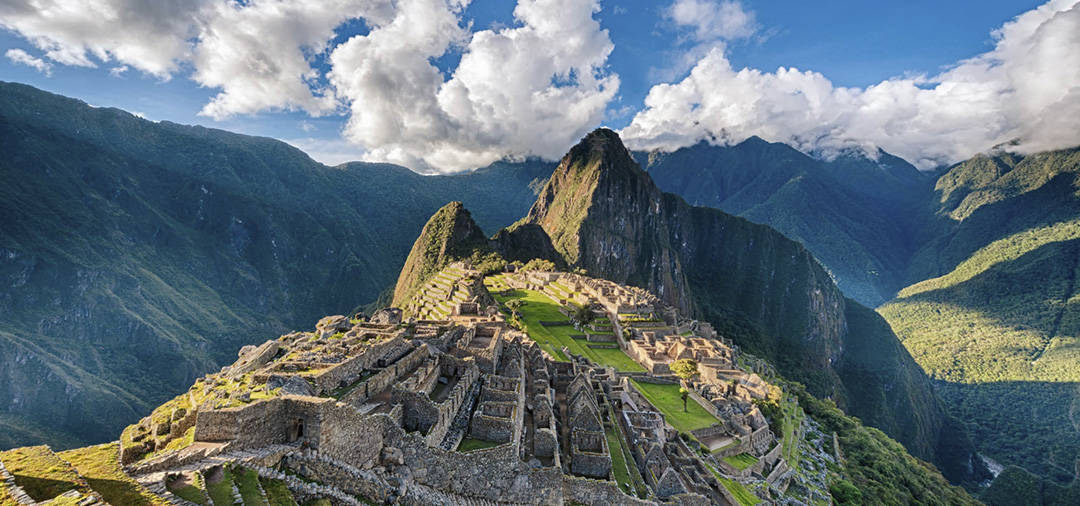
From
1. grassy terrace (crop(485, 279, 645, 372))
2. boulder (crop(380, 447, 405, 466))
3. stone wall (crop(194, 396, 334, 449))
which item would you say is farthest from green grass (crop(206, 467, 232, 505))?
grassy terrace (crop(485, 279, 645, 372))

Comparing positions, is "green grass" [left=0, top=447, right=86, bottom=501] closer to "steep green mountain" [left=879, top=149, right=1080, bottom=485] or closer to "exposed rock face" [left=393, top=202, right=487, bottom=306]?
"exposed rock face" [left=393, top=202, right=487, bottom=306]

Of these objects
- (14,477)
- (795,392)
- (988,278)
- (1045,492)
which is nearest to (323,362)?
(14,477)

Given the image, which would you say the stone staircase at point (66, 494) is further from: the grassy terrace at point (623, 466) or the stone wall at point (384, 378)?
the grassy terrace at point (623, 466)

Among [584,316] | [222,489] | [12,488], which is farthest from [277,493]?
[584,316]

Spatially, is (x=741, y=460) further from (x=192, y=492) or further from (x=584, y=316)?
(x=192, y=492)

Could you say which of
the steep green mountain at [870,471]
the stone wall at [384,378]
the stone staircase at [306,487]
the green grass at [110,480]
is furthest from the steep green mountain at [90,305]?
the steep green mountain at [870,471]

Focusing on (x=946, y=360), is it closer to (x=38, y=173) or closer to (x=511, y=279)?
(x=511, y=279)
